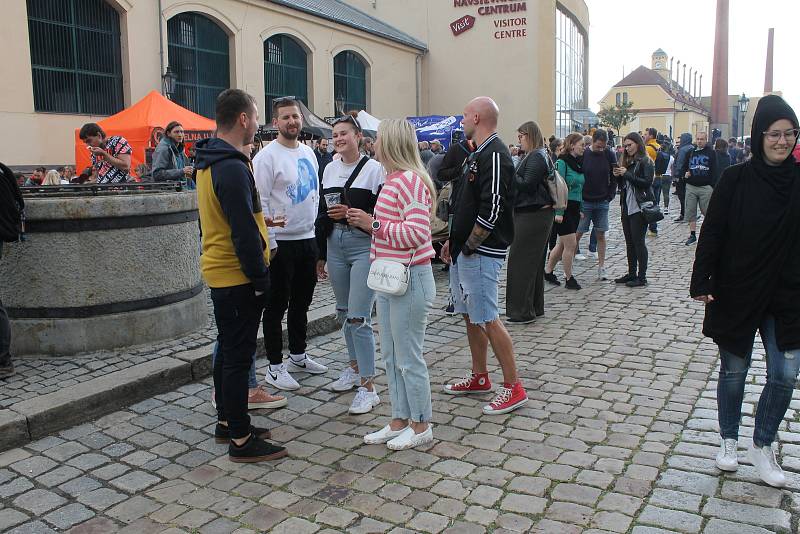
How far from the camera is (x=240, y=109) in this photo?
4.18 metres

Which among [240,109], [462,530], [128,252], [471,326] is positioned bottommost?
[462,530]

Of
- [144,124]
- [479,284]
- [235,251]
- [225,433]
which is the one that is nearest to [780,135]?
[479,284]

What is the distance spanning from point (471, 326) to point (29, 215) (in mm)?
3526

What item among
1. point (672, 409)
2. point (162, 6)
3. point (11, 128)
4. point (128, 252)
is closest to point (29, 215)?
point (128, 252)

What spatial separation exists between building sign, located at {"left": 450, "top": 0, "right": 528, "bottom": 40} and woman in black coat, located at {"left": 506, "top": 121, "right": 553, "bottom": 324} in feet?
91.5

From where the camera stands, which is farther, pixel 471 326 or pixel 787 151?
pixel 471 326

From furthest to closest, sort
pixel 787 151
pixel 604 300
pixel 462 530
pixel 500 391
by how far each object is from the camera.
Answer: pixel 604 300 < pixel 500 391 < pixel 787 151 < pixel 462 530

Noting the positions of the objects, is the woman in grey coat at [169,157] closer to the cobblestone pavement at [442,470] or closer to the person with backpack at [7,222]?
the person with backpack at [7,222]

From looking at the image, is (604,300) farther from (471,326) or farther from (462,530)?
(462,530)

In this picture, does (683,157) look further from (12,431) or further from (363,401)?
(12,431)

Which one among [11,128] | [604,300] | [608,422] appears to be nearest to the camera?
[608,422]

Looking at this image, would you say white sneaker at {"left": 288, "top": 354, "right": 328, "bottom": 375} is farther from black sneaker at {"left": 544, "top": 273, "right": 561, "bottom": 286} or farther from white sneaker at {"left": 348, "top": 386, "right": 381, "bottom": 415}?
black sneaker at {"left": 544, "top": 273, "right": 561, "bottom": 286}

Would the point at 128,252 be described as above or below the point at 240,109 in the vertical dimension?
below

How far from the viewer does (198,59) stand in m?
21.1
